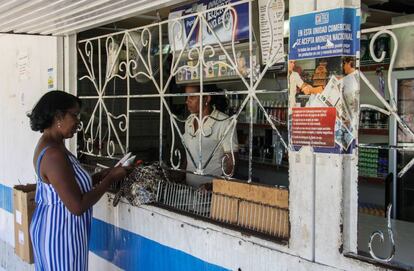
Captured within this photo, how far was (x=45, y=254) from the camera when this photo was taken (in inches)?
109

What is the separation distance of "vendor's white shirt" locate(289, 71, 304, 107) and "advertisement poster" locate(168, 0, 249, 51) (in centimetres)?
66

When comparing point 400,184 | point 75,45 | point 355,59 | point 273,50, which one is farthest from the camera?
point 400,184

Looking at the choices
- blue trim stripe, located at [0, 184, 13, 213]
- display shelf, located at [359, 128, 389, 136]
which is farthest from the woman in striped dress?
display shelf, located at [359, 128, 389, 136]

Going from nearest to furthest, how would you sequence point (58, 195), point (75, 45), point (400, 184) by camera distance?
point (58, 195) → point (75, 45) → point (400, 184)

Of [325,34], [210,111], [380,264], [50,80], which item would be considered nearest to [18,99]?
[50,80]

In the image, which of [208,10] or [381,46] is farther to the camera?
[381,46]

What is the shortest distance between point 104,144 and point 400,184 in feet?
9.97

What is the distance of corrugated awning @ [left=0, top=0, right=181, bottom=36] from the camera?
10.1ft

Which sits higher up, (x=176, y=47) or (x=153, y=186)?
(x=176, y=47)

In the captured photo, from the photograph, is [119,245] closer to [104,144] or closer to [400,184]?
[104,144]

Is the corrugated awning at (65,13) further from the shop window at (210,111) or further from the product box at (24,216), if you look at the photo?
the product box at (24,216)

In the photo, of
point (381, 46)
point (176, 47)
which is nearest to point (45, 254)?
point (176, 47)

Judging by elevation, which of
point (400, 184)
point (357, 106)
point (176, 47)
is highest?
point (176, 47)

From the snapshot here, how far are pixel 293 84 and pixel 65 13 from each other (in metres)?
2.06
